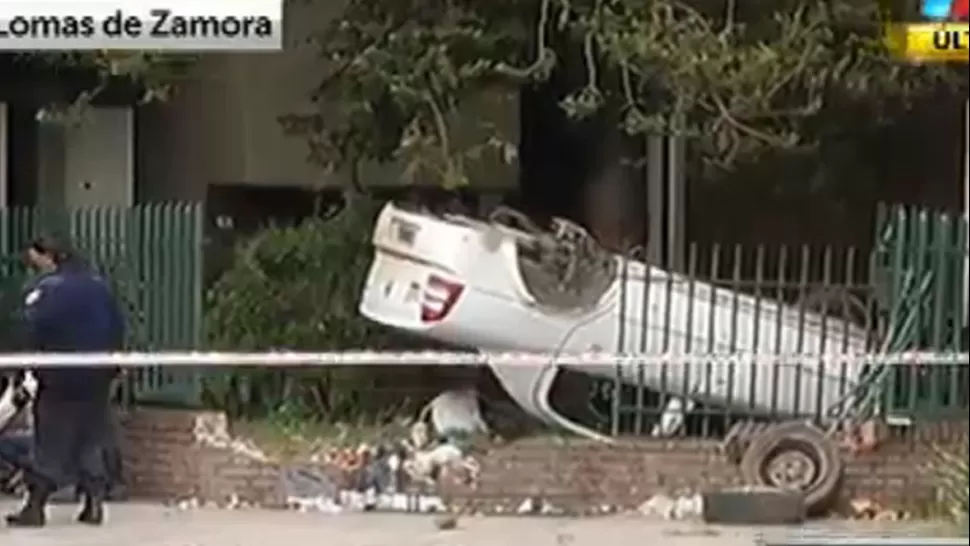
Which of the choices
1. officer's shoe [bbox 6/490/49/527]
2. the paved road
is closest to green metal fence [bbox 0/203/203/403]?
the paved road

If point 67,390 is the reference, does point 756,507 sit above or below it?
Result: below

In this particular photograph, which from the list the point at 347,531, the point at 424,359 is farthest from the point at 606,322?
the point at 347,531

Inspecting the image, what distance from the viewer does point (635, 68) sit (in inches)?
495

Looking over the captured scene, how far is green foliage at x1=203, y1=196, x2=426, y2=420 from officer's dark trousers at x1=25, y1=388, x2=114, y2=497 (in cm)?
126

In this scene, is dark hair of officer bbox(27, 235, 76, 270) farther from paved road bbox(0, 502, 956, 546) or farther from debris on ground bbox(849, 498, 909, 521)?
debris on ground bbox(849, 498, 909, 521)

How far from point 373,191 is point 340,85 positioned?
2.38ft

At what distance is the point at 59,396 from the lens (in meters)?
11.7

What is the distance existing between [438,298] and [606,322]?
0.95 metres

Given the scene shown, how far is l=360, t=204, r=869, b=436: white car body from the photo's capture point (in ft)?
41.1

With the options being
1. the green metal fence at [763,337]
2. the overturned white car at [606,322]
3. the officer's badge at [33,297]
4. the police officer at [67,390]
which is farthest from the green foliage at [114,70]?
the green metal fence at [763,337]

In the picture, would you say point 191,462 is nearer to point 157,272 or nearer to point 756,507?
point 157,272

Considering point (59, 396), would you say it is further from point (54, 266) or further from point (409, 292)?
point (409, 292)

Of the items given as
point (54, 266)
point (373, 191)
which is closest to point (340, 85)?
point (373, 191)

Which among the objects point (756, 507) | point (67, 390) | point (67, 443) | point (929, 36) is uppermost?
point (929, 36)
